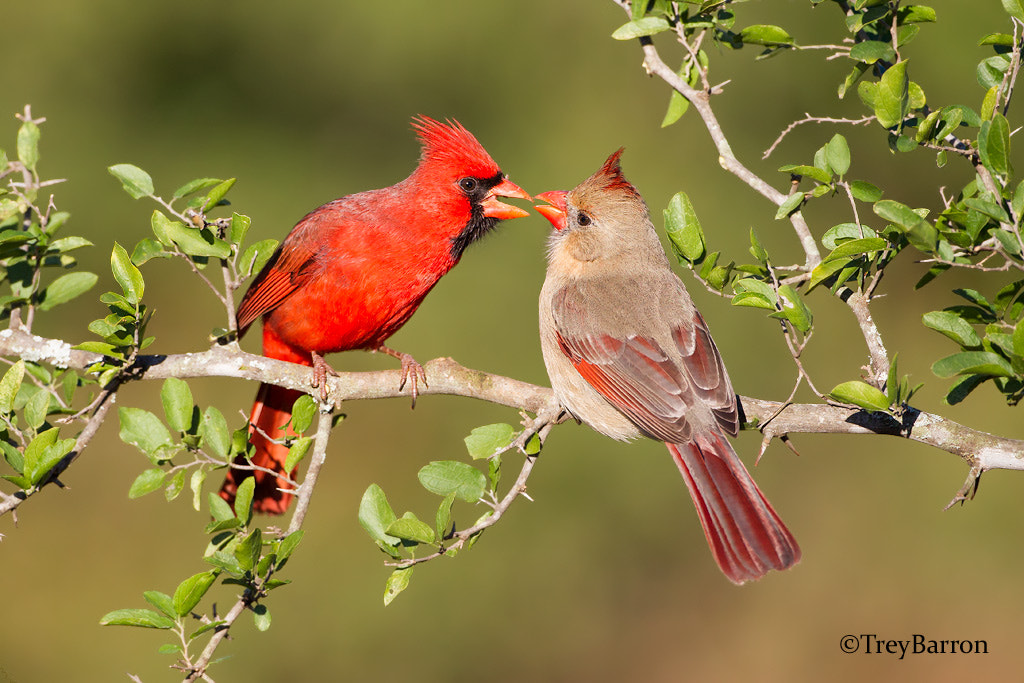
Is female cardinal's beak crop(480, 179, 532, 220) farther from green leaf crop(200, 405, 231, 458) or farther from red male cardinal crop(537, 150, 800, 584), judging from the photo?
green leaf crop(200, 405, 231, 458)

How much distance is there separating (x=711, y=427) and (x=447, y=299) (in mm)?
3826

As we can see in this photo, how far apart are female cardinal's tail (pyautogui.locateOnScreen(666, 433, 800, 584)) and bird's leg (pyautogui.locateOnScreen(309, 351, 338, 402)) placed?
4.10 feet

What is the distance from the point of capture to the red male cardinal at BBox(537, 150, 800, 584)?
283cm

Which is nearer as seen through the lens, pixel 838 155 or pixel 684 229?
pixel 838 155

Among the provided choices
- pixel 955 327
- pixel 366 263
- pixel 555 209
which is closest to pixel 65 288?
pixel 366 263

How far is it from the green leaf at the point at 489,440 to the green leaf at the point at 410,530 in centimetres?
35

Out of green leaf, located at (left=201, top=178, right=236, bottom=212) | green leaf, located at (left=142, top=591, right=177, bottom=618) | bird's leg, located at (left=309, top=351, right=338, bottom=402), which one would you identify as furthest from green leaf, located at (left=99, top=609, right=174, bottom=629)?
green leaf, located at (left=201, top=178, right=236, bottom=212)

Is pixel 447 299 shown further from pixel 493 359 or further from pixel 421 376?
pixel 421 376

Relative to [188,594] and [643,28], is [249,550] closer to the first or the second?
[188,594]

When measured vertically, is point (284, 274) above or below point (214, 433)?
above

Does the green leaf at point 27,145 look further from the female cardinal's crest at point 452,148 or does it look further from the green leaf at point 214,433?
the female cardinal's crest at point 452,148

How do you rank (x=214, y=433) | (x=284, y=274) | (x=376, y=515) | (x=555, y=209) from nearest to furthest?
(x=376, y=515), (x=214, y=433), (x=555, y=209), (x=284, y=274)

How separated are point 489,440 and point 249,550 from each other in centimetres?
75

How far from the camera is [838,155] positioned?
2734 millimetres
